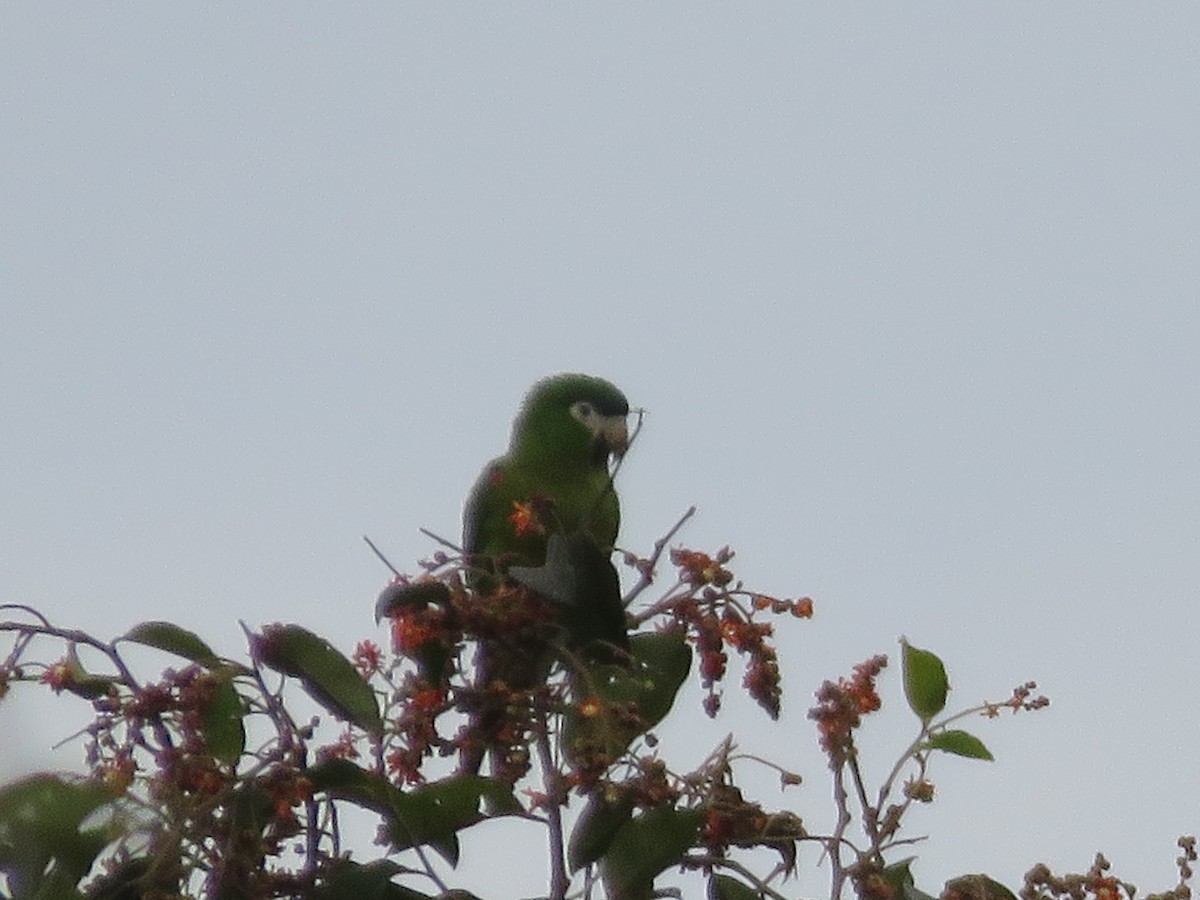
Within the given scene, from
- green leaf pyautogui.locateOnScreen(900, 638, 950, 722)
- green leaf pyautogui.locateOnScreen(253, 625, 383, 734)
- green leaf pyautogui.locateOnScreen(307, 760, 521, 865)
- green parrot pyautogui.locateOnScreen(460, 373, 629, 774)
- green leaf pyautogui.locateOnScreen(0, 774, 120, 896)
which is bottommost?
green leaf pyautogui.locateOnScreen(0, 774, 120, 896)

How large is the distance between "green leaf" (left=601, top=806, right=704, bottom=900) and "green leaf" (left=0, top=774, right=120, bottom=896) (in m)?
0.53

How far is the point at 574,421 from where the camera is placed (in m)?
3.34

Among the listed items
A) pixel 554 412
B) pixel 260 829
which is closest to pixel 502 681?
pixel 260 829

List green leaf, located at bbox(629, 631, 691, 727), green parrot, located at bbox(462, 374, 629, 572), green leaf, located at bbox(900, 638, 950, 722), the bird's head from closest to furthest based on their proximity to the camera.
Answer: green leaf, located at bbox(629, 631, 691, 727), green leaf, located at bbox(900, 638, 950, 722), green parrot, located at bbox(462, 374, 629, 572), the bird's head

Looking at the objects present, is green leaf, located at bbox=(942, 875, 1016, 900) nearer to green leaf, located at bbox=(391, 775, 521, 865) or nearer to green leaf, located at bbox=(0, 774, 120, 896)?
green leaf, located at bbox=(391, 775, 521, 865)

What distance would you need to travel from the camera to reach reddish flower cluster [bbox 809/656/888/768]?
1.93 m

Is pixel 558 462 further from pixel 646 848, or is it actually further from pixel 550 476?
pixel 646 848

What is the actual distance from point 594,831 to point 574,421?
5.04 ft

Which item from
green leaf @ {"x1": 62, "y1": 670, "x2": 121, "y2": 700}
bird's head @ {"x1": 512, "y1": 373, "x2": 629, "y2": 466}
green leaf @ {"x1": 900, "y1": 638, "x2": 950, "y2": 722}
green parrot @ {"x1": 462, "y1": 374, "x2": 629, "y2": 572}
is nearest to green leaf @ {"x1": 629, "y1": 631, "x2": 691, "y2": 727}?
green leaf @ {"x1": 900, "y1": 638, "x2": 950, "y2": 722}

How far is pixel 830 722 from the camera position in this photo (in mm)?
1932

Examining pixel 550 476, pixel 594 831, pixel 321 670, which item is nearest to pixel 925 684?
pixel 594 831

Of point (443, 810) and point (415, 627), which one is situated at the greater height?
point (415, 627)

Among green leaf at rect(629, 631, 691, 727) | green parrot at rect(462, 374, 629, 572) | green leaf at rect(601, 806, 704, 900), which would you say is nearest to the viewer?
green leaf at rect(601, 806, 704, 900)

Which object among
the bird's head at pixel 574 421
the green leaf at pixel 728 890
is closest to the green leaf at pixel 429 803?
the green leaf at pixel 728 890
